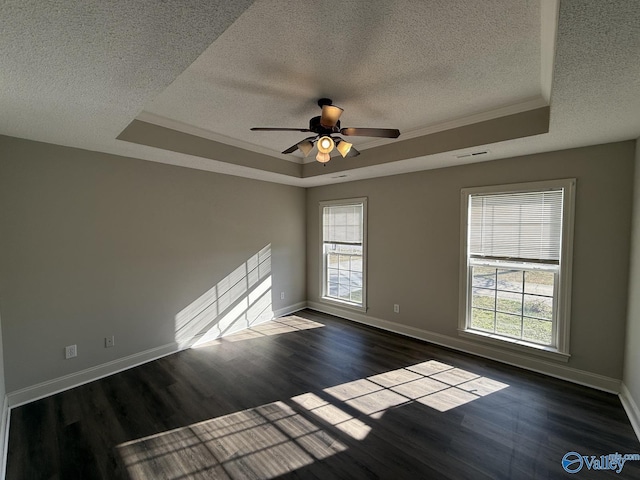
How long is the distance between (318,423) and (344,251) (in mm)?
3048

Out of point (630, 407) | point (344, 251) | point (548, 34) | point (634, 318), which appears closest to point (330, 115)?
point (548, 34)

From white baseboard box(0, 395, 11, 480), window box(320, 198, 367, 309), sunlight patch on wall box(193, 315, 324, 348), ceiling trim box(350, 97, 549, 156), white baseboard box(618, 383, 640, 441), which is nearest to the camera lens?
white baseboard box(0, 395, 11, 480)

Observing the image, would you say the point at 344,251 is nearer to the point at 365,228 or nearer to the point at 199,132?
the point at 365,228

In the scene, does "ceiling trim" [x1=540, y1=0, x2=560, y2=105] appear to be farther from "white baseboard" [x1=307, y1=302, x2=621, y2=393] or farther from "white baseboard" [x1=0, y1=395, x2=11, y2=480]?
"white baseboard" [x1=0, y1=395, x2=11, y2=480]

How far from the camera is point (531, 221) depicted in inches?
121

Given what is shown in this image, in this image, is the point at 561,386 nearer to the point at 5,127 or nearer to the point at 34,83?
the point at 34,83

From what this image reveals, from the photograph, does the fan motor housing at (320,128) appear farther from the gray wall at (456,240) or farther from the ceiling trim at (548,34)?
the gray wall at (456,240)

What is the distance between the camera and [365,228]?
453 cm

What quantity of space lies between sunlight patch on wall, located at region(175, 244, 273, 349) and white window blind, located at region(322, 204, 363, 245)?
3.99 feet

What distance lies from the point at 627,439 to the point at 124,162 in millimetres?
5328

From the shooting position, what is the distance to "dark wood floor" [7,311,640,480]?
1850 mm

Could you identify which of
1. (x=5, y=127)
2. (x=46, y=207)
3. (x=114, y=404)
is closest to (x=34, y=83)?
(x=5, y=127)
